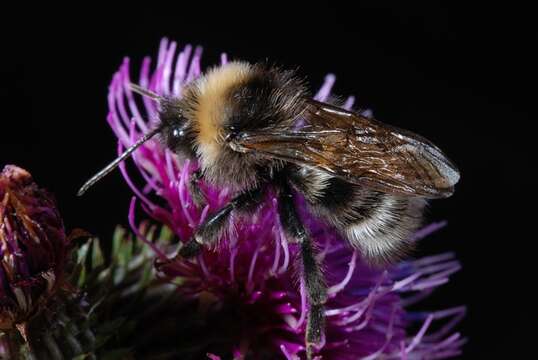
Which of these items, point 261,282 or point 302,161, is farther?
point 261,282

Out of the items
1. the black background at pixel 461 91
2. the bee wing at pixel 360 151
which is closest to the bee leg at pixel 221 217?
the bee wing at pixel 360 151

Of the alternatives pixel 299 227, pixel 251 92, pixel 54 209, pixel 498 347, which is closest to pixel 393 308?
pixel 299 227

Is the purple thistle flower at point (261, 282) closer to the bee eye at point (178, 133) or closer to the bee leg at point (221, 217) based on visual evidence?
the bee leg at point (221, 217)

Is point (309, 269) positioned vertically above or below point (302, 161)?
below

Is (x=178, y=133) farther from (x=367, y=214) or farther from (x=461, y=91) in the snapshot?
(x=461, y=91)

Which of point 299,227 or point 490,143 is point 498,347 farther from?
point 299,227

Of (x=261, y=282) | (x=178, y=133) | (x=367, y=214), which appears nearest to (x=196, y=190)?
(x=178, y=133)

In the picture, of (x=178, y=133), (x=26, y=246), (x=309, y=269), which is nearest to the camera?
(x=26, y=246)
